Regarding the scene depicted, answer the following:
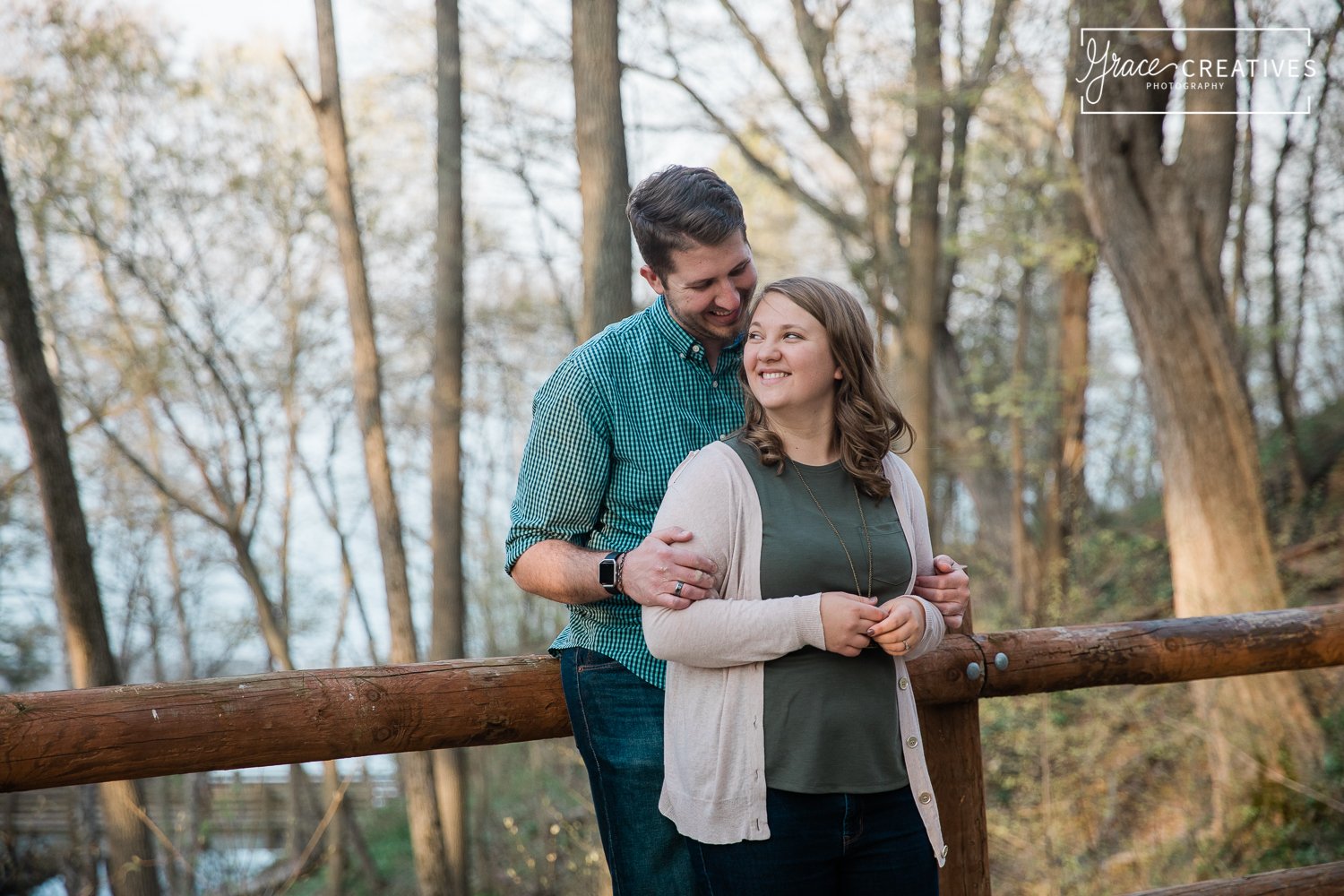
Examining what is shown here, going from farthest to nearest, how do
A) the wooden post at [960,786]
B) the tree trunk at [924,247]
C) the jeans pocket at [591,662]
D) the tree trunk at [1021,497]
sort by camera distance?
the tree trunk at [1021,497], the tree trunk at [924,247], the wooden post at [960,786], the jeans pocket at [591,662]

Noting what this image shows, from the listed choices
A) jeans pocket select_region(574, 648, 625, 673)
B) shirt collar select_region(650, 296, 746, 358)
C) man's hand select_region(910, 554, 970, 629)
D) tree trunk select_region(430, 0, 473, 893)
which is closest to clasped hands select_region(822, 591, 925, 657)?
man's hand select_region(910, 554, 970, 629)

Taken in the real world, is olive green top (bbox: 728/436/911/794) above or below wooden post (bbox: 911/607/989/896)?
above

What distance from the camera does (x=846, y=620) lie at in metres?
1.71

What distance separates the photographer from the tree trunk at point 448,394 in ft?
34.1

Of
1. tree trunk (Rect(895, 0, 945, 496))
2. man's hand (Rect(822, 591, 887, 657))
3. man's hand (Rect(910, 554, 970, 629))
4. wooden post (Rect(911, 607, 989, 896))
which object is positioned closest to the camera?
Result: man's hand (Rect(822, 591, 887, 657))

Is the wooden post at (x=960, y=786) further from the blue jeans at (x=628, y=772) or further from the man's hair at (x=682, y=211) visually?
the man's hair at (x=682, y=211)

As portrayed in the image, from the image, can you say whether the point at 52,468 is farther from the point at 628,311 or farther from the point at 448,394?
the point at 448,394

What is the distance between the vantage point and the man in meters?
1.99

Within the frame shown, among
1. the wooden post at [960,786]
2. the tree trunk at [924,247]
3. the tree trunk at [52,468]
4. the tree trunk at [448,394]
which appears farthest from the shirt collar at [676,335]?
the tree trunk at [448,394]

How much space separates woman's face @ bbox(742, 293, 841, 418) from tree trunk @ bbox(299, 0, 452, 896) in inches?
305

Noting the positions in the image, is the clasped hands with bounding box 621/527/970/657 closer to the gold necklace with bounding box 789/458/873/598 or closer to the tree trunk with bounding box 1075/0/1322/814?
the gold necklace with bounding box 789/458/873/598

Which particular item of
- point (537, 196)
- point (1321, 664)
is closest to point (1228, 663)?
point (1321, 664)

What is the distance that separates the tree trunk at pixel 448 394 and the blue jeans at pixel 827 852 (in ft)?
28.9

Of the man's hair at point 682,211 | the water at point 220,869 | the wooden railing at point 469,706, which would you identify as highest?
the man's hair at point 682,211
